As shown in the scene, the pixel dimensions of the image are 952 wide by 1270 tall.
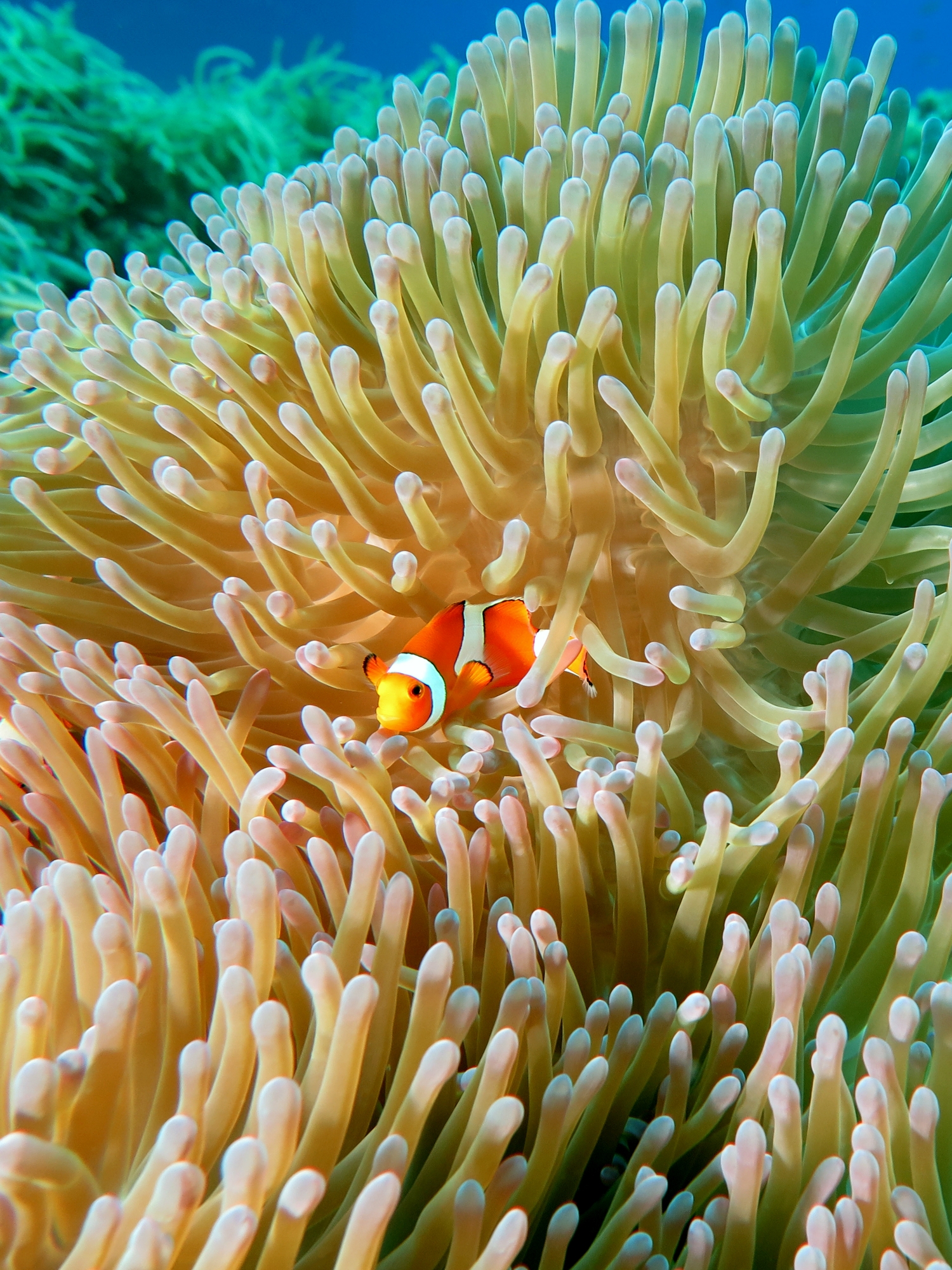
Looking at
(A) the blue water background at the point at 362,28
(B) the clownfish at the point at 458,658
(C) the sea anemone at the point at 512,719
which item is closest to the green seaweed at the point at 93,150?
(C) the sea anemone at the point at 512,719

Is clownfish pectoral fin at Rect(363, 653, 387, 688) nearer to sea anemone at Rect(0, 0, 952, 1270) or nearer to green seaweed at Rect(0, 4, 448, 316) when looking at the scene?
sea anemone at Rect(0, 0, 952, 1270)

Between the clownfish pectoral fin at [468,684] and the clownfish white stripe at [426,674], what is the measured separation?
20 millimetres

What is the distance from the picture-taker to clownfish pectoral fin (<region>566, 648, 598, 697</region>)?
897 millimetres

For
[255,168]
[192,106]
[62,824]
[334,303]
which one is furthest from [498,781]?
[192,106]

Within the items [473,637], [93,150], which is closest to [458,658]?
[473,637]

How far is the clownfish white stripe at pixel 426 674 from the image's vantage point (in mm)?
822

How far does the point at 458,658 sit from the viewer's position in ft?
2.80

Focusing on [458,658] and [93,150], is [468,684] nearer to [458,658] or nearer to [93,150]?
[458,658]

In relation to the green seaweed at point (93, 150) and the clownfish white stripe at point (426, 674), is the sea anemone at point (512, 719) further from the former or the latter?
the green seaweed at point (93, 150)

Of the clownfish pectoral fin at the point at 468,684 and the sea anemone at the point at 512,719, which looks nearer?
the sea anemone at the point at 512,719

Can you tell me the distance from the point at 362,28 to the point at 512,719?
6.45 m

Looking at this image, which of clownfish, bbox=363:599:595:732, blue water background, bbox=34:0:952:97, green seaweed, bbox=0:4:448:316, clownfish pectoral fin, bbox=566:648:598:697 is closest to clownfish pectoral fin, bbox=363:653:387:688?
clownfish, bbox=363:599:595:732

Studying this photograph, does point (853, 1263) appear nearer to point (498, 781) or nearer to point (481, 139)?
point (498, 781)

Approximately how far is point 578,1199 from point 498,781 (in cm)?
36
